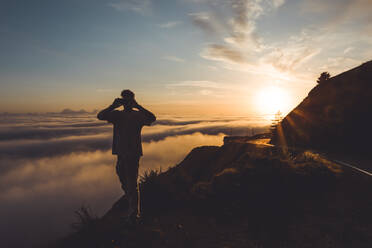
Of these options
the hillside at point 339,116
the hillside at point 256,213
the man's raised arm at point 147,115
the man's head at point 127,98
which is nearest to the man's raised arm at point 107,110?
the man's head at point 127,98

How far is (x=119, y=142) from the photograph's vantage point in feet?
12.6

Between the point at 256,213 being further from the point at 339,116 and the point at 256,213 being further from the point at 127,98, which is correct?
the point at 339,116

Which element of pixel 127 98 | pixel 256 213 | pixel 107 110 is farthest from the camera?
pixel 256 213

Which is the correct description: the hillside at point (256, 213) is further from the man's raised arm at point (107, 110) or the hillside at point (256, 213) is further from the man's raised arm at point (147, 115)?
the man's raised arm at point (107, 110)

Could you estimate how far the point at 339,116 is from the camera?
619 inches

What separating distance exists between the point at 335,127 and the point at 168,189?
1682 centimetres

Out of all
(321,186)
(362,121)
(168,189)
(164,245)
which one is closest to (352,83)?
(362,121)

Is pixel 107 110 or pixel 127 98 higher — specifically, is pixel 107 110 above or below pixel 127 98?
below

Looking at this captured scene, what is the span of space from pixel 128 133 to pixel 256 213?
11.7ft

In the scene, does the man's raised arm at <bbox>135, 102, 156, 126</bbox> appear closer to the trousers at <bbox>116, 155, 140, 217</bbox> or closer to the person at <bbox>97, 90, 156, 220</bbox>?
the person at <bbox>97, 90, 156, 220</bbox>

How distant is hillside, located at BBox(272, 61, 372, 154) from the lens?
45.4 feet

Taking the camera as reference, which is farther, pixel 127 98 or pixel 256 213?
pixel 256 213

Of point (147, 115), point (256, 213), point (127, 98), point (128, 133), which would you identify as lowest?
point (256, 213)

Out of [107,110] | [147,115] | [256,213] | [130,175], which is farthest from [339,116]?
[107,110]
